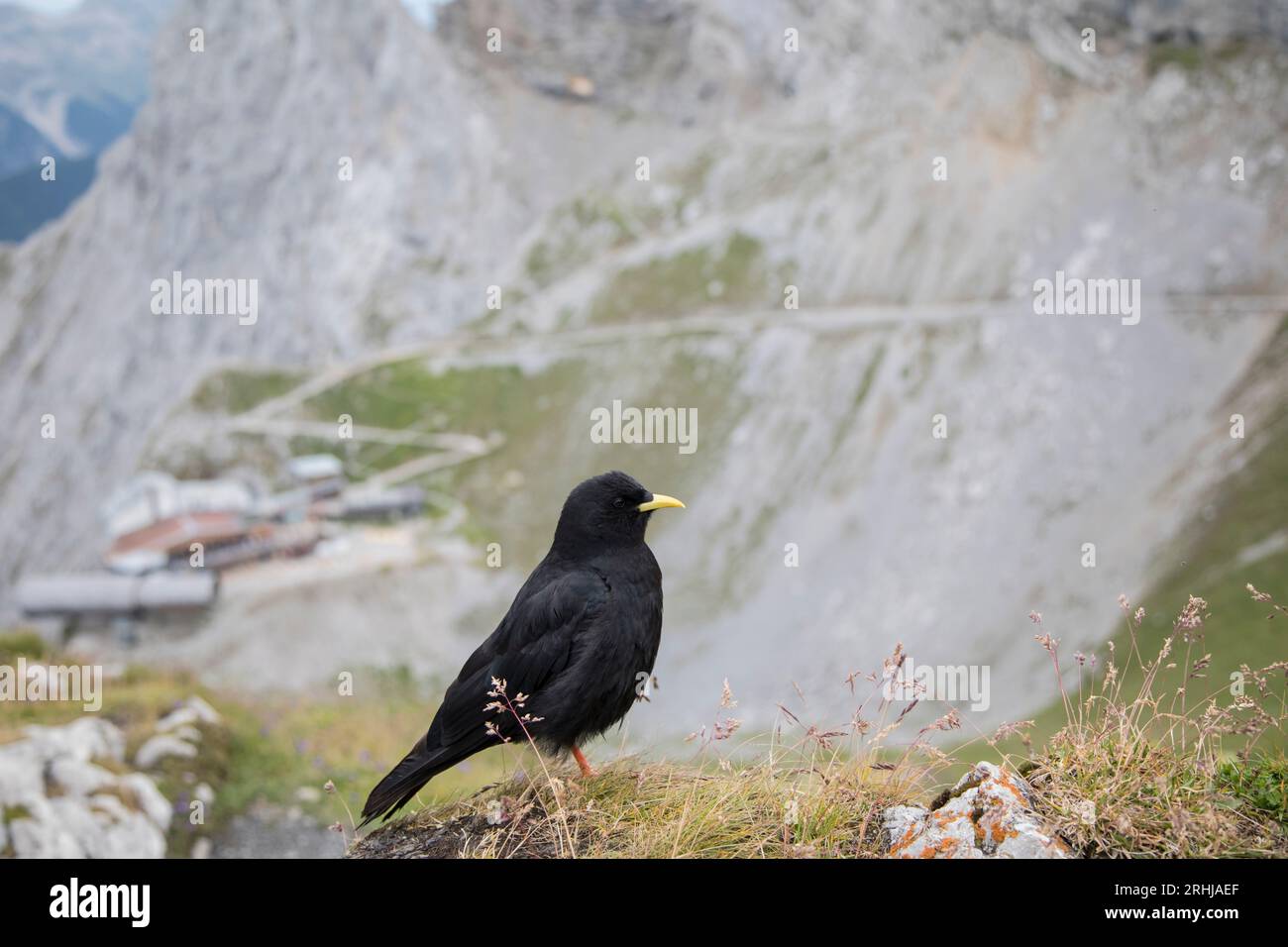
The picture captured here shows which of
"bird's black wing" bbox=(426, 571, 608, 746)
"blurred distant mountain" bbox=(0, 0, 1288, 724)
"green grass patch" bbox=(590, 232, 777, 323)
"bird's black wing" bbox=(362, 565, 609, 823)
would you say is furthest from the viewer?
"green grass patch" bbox=(590, 232, 777, 323)

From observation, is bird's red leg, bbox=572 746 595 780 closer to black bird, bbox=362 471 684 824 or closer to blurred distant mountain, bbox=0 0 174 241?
black bird, bbox=362 471 684 824

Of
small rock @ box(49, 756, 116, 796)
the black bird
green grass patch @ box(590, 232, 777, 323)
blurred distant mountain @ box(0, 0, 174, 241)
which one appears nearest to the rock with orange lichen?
the black bird

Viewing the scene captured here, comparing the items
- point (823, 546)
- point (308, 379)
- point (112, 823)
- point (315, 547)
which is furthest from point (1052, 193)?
point (112, 823)

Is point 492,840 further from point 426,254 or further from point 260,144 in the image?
point 260,144

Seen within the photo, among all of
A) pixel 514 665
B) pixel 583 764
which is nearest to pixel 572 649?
pixel 514 665

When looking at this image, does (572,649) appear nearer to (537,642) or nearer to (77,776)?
Result: (537,642)
